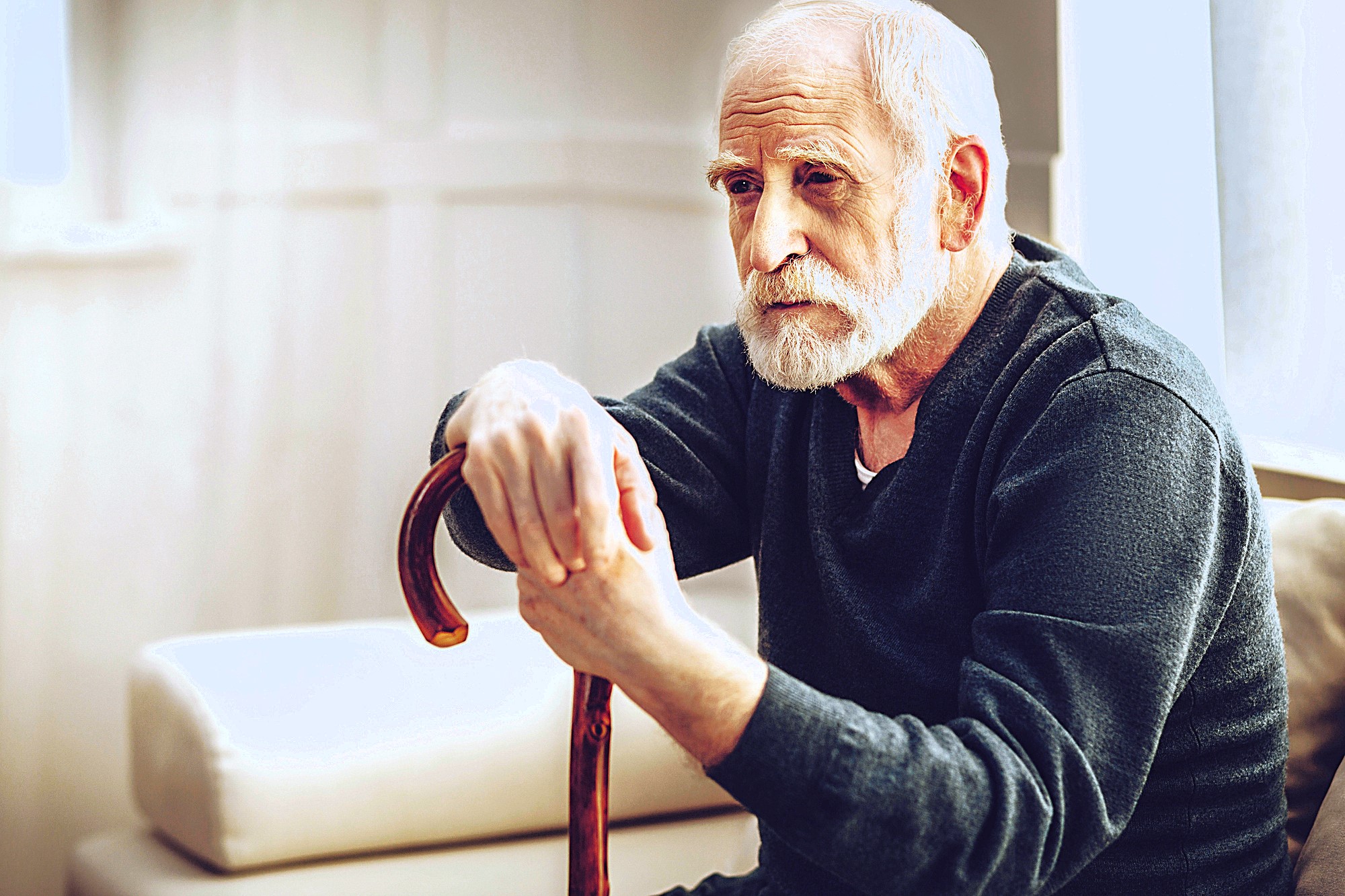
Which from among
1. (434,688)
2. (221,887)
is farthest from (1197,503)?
(221,887)

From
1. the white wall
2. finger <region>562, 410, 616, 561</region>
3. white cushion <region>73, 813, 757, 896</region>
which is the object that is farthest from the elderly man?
the white wall

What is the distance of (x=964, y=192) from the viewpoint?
104cm

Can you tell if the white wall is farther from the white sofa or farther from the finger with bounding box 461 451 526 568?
the finger with bounding box 461 451 526 568

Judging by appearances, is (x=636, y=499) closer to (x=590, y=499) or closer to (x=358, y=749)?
(x=590, y=499)

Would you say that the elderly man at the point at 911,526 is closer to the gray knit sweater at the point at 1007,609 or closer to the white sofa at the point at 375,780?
the gray knit sweater at the point at 1007,609

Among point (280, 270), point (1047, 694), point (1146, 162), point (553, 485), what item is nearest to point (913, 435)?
point (1047, 694)

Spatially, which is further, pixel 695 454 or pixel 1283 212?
pixel 1283 212

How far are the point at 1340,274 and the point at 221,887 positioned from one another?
1.38 metres

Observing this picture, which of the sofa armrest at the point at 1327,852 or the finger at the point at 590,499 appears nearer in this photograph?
the finger at the point at 590,499

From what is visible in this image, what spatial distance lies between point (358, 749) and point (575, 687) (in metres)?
0.70

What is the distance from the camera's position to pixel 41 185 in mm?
2053

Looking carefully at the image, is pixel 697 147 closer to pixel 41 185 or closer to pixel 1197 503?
pixel 41 185

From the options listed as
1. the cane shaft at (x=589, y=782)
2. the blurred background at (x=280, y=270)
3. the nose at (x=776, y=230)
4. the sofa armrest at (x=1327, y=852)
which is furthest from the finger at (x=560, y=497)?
the blurred background at (x=280, y=270)

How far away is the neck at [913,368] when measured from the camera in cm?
105
